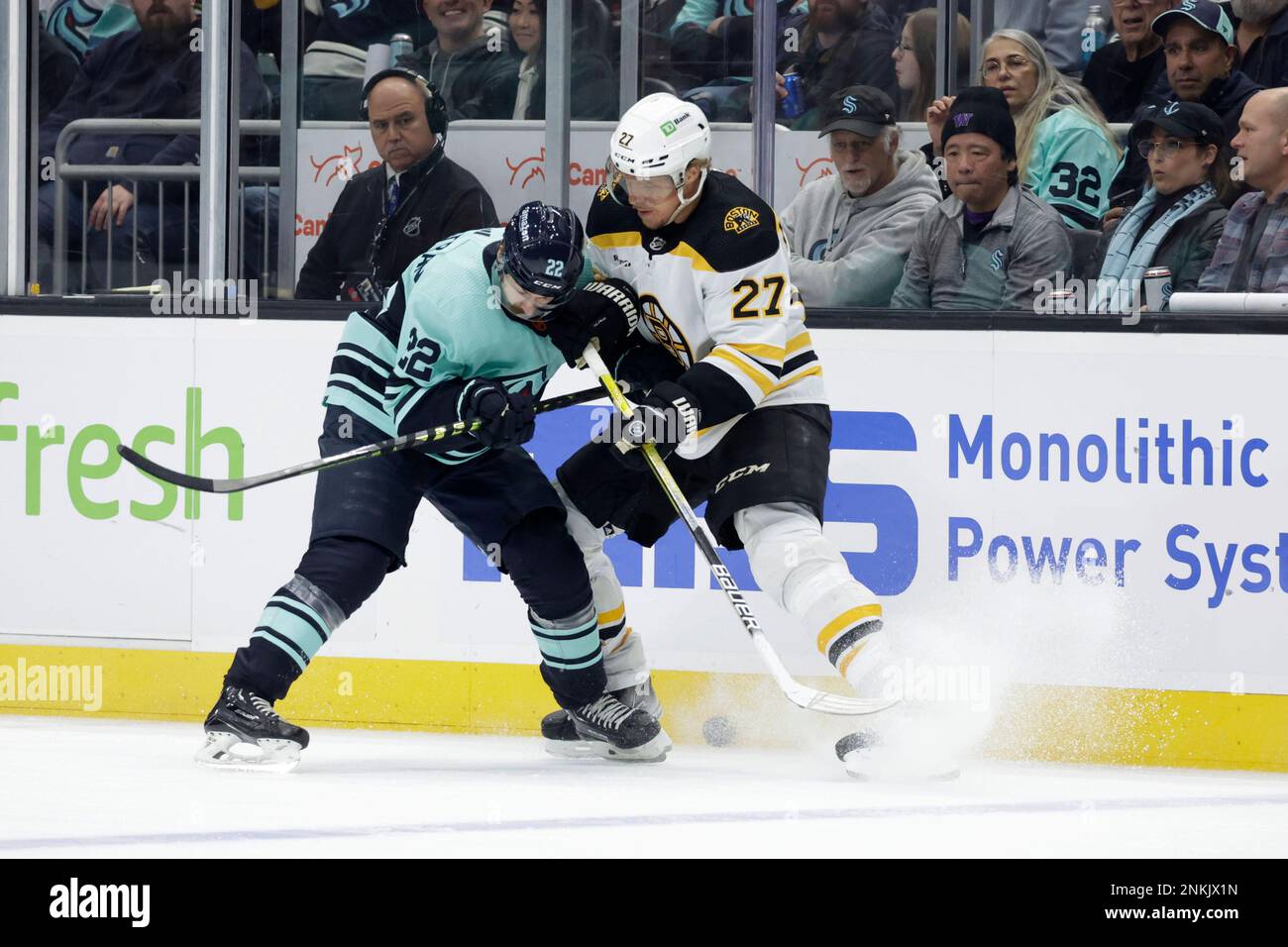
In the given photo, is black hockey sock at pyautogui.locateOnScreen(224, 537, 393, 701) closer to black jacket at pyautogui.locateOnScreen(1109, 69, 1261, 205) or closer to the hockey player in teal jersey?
the hockey player in teal jersey

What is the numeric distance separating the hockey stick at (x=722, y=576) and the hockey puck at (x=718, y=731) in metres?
0.58

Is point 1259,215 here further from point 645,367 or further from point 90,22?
point 90,22

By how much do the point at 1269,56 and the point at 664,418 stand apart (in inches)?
68.6

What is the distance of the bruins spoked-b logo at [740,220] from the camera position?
393cm

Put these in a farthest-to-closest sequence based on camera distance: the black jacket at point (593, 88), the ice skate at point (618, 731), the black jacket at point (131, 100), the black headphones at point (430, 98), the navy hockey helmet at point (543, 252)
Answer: the black jacket at point (131, 100), the black headphones at point (430, 98), the black jacket at point (593, 88), the ice skate at point (618, 731), the navy hockey helmet at point (543, 252)

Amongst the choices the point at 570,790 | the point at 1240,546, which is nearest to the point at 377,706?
the point at 570,790

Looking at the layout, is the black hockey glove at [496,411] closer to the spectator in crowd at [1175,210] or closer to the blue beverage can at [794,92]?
the blue beverage can at [794,92]

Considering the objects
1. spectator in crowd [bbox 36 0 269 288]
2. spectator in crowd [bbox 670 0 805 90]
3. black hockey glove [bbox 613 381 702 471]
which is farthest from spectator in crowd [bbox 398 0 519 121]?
black hockey glove [bbox 613 381 702 471]

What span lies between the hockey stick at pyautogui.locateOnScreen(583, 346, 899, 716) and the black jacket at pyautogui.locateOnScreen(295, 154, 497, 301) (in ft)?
3.04

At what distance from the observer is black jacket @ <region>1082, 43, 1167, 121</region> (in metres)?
4.54

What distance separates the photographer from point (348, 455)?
401 cm

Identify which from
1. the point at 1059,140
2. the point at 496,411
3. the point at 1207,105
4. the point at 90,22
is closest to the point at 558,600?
the point at 496,411

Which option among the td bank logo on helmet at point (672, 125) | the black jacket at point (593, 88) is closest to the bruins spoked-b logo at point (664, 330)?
the td bank logo on helmet at point (672, 125)
